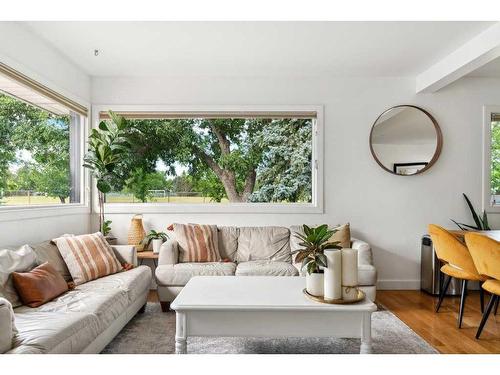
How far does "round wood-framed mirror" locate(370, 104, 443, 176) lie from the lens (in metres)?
4.68

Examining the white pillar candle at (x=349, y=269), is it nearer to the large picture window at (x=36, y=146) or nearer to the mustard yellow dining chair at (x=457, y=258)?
the mustard yellow dining chair at (x=457, y=258)

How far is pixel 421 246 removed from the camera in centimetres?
465

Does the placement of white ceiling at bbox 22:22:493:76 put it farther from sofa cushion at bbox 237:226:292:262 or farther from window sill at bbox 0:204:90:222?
sofa cushion at bbox 237:226:292:262

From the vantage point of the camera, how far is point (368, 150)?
15.4ft

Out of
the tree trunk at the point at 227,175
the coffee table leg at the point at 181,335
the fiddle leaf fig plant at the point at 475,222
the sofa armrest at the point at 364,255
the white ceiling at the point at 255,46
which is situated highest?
the white ceiling at the point at 255,46

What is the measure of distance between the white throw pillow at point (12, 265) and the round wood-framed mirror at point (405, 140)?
372cm

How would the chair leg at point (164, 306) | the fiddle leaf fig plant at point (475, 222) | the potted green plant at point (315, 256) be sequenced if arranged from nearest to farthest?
the potted green plant at point (315, 256) → the chair leg at point (164, 306) → the fiddle leaf fig plant at point (475, 222)

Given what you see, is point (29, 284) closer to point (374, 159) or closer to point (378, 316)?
point (378, 316)

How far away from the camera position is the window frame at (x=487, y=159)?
15.4 ft

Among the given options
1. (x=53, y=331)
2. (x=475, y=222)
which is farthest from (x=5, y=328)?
(x=475, y=222)

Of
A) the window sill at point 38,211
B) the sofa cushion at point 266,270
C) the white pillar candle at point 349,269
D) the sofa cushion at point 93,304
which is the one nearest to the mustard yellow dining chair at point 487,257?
the white pillar candle at point 349,269

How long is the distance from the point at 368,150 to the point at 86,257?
333 centimetres
